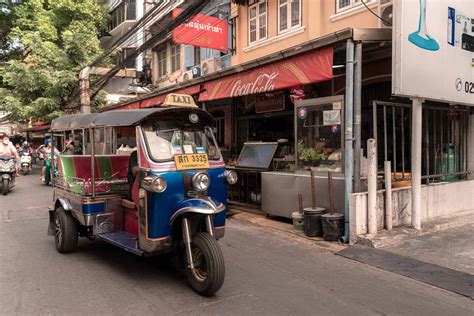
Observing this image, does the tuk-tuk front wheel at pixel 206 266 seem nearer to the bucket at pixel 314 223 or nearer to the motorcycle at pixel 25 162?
the bucket at pixel 314 223

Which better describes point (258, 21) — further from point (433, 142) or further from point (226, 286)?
point (226, 286)

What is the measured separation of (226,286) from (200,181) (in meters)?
1.22

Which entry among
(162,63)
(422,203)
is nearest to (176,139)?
(422,203)

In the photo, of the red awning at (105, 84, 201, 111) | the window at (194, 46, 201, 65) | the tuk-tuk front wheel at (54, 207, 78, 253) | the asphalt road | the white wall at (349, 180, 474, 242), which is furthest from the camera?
the window at (194, 46, 201, 65)

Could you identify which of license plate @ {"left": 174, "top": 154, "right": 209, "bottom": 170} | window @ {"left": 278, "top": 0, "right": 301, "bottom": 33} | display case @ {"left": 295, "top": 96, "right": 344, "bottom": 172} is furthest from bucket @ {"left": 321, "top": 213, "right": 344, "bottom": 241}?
window @ {"left": 278, "top": 0, "right": 301, "bottom": 33}

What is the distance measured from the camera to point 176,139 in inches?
197

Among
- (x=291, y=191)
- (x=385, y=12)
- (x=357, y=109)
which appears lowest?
(x=291, y=191)

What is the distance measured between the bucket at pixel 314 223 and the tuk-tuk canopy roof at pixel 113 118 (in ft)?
8.76

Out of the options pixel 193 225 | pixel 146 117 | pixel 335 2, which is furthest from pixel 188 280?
pixel 335 2

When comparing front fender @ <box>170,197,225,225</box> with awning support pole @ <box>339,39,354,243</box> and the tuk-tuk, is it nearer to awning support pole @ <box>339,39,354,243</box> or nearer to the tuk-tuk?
the tuk-tuk

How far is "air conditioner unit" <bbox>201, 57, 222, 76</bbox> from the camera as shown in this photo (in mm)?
15008

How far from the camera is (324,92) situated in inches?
432

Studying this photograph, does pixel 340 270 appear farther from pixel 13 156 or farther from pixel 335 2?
pixel 13 156

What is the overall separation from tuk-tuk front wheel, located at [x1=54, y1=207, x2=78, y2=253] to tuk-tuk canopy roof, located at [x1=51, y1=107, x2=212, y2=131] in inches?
51.9
